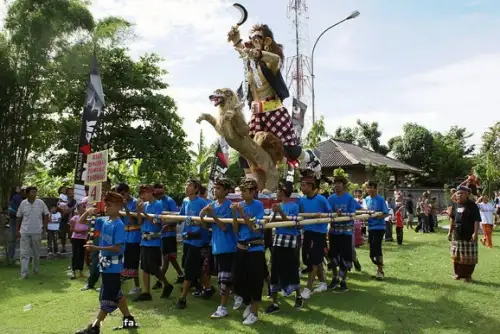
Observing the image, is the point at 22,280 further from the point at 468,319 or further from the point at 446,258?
the point at 446,258

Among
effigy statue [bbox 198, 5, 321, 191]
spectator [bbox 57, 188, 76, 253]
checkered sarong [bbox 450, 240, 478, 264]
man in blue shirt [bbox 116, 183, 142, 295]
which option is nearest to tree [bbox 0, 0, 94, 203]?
spectator [bbox 57, 188, 76, 253]

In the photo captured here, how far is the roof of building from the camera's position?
3130 centimetres

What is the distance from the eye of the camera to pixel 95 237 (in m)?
5.97

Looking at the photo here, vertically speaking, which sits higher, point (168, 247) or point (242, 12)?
point (242, 12)

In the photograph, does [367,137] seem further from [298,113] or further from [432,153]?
[298,113]

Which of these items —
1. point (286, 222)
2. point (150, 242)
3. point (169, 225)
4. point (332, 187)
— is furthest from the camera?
point (332, 187)

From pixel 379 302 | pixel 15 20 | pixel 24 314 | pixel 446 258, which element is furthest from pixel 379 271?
pixel 15 20

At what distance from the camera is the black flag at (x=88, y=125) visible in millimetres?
7391

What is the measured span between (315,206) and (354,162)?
24466 mm

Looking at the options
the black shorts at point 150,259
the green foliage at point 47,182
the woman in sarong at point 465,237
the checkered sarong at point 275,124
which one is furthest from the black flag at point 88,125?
the green foliage at point 47,182

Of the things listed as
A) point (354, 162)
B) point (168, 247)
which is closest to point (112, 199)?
point (168, 247)

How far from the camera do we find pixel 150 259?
7.05 metres

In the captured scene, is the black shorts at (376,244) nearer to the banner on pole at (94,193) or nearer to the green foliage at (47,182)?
the banner on pole at (94,193)

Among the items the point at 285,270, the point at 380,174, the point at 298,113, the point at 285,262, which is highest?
the point at 380,174
